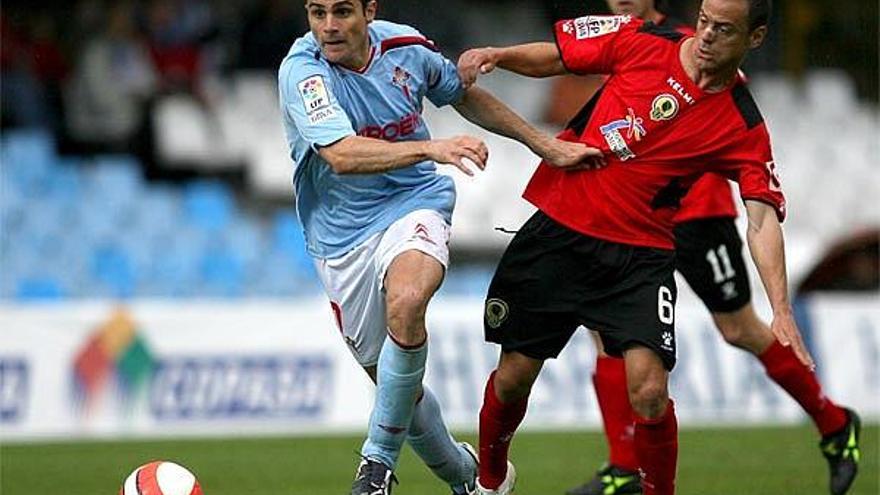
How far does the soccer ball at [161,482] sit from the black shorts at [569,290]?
4.73 feet

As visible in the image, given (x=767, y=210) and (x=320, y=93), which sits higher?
(x=320, y=93)

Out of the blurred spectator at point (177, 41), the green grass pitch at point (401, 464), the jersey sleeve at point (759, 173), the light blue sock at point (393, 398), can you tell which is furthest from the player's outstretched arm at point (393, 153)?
the blurred spectator at point (177, 41)

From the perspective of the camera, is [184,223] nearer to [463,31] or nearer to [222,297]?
[222,297]

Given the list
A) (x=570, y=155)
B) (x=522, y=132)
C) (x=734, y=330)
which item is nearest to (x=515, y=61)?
(x=522, y=132)

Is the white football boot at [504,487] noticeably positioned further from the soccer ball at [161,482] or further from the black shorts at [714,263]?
the black shorts at [714,263]

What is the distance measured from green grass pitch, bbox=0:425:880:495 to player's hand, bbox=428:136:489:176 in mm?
2905

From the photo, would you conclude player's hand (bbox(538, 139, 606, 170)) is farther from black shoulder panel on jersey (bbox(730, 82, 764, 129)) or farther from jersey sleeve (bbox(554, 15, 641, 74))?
black shoulder panel on jersey (bbox(730, 82, 764, 129))

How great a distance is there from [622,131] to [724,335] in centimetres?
232

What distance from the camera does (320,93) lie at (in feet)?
24.5

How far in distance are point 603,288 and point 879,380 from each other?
7.64m

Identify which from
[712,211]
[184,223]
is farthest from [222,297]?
[712,211]

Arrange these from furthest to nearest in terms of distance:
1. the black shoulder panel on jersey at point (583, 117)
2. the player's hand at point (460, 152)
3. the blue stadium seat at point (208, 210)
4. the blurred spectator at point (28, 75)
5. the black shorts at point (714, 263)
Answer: the blurred spectator at point (28, 75) → the blue stadium seat at point (208, 210) → the black shorts at point (714, 263) → the black shoulder panel on jersey at point (583, 117) → the player's hand at point (460, 152)

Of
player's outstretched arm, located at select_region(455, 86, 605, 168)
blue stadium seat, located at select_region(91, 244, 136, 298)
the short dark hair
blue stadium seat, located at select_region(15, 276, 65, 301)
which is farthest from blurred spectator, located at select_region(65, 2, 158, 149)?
the short dark hair

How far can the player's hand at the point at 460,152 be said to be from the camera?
276 inches
